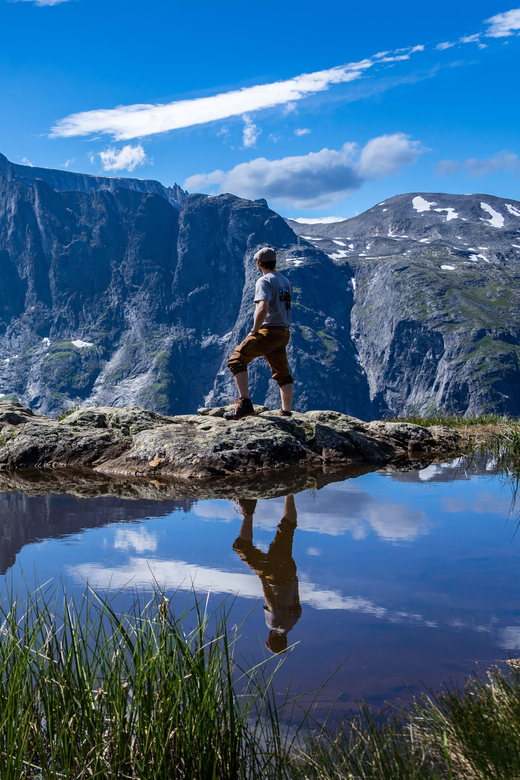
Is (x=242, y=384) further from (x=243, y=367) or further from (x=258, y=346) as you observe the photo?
(x=258, y=346)

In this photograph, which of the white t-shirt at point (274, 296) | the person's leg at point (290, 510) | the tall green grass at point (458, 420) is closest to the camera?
the person's leg at point (290, 510)

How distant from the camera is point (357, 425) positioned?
35.9 ft

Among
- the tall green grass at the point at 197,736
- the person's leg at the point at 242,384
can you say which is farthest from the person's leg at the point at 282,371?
the tall green grass at the point at 197,736

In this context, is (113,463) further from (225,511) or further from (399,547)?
(399,547)

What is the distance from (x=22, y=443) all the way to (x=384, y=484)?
19.0ft

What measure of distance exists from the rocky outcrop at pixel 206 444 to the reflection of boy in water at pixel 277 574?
2.65 metres

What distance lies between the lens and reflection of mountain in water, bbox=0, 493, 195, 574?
18.0 ft

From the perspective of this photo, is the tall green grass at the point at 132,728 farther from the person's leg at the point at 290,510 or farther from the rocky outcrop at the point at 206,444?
the rocky outcrop at the point at 206,444

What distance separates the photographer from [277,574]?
170 inches

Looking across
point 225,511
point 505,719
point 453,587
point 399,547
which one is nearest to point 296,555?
point 399,547

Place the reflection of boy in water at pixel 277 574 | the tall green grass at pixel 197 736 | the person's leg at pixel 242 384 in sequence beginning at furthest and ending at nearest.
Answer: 1. the person's leg at pixel 242 384
2. the reflection of boy in water at pixel 277 574
3. the tall green grass at pixel 197 736

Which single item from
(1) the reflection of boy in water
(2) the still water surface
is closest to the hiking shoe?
(2) the still water surface

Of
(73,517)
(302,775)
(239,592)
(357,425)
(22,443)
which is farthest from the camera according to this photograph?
(357,425)

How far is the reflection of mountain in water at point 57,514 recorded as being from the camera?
18.0 ft
